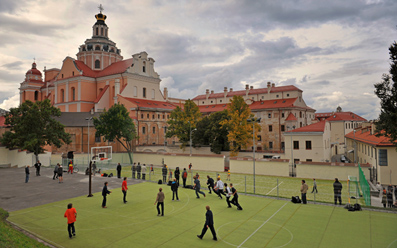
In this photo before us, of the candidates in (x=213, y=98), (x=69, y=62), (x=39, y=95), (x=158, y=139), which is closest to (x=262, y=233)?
(x=158, y=139)

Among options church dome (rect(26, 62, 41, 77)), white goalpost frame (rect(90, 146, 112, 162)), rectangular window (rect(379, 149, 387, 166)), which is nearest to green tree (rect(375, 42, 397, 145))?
rectangular window (rect(379, 149, 387, 166))

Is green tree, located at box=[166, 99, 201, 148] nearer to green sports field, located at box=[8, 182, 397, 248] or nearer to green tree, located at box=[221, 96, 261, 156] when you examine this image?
green tree, located at box=[221, 96, 261, 156]

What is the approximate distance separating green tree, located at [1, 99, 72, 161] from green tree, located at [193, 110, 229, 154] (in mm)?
25289

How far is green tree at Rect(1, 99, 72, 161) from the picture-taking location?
37750mm

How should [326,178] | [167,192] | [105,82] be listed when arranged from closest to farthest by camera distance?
[167,192] → [326,178] → [105,82]

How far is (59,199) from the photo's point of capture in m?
20.0

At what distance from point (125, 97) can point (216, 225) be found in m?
56.3

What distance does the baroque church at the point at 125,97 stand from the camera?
60.0m

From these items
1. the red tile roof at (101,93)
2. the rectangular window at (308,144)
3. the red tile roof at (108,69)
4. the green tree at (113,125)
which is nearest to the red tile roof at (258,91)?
the red tile roof at (108,69)

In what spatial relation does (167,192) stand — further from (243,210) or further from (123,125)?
(123,125)

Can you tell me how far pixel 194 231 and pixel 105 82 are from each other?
65.6 meters

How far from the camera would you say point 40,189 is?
2342 centimetres

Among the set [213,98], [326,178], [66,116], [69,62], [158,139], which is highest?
[69,62]

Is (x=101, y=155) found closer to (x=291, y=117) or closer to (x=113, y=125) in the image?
→ (x=113, y=125)
